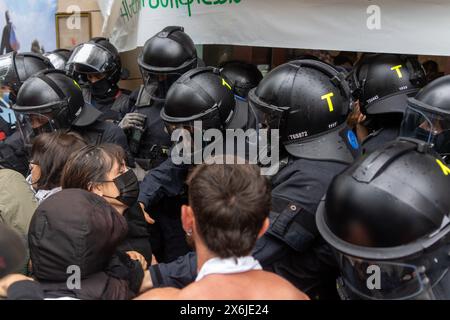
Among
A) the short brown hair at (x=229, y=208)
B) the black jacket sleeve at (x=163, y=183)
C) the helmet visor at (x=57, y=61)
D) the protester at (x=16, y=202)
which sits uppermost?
the short brown hair at (x=229, y=208)

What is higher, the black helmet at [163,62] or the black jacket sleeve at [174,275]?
the black helmet at [163,62]

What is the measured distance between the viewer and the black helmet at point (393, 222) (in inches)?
57.1

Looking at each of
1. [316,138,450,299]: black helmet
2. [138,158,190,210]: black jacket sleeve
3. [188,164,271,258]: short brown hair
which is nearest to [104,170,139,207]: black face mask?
[138,158,190,210]: black jacket sleeve

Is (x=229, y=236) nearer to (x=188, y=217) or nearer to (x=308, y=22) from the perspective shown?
(x=188, y=217)

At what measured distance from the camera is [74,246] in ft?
4.99

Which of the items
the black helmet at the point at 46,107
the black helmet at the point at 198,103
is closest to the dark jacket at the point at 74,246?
the black helmet at the point at 198,103

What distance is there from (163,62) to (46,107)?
0.98 metres

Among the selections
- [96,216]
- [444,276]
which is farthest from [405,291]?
[96,216]

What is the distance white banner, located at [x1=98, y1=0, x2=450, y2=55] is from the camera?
303 centimetres

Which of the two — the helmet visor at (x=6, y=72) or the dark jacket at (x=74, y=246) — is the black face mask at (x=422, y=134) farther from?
the helmet visor at (x=6, y=72)

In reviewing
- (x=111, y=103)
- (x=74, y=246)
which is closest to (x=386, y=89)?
(x=74, y=246)

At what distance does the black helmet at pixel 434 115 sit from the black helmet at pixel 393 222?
85 centimetres

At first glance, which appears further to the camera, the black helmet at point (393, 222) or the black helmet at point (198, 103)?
the black helmet at point (198, 103)
